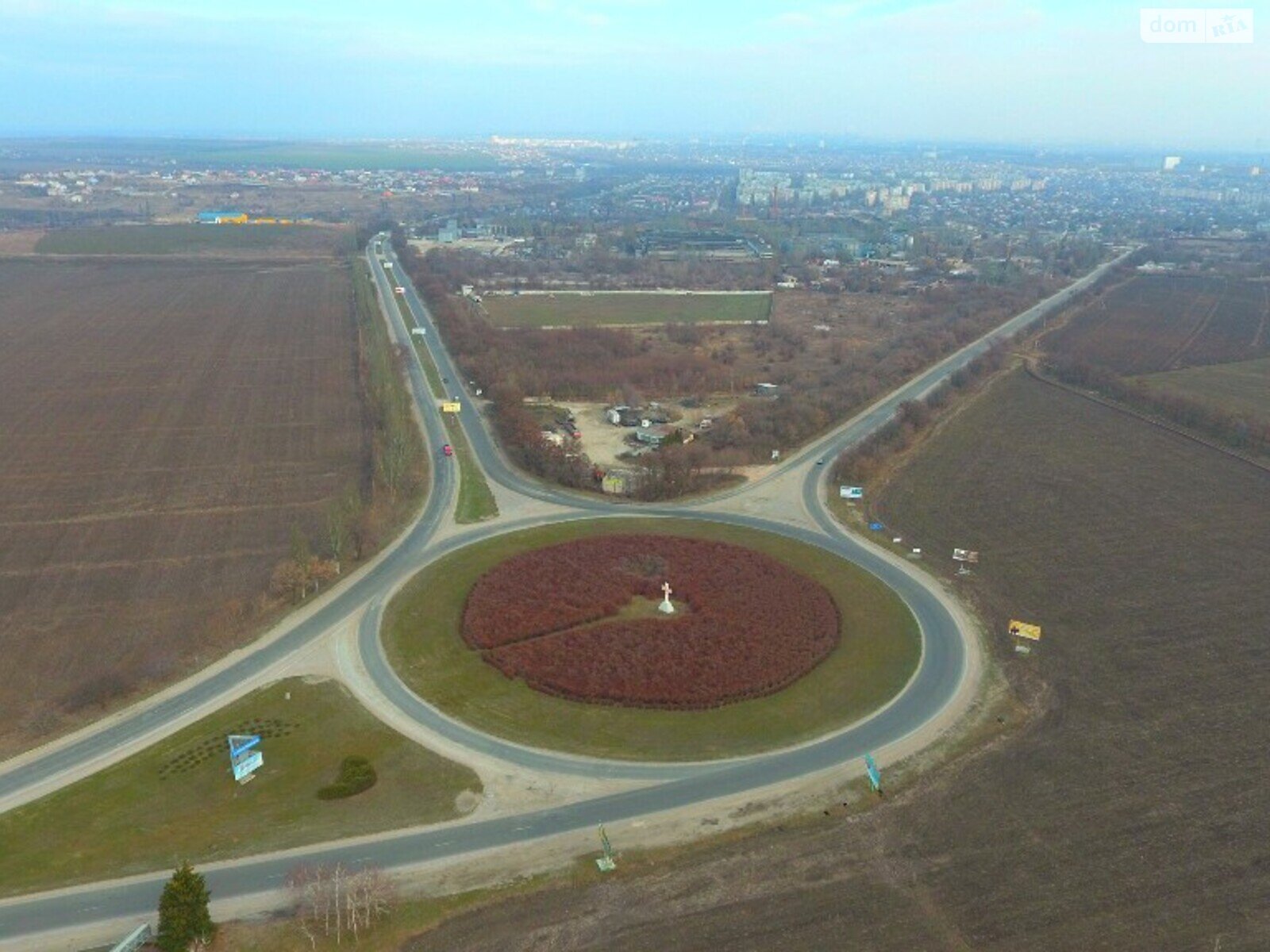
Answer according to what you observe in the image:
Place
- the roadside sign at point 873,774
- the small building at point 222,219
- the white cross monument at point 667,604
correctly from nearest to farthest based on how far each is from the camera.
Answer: the roadside sign at point 873,774 → the white cross monument at point 667,604 → the small building at point 222,219

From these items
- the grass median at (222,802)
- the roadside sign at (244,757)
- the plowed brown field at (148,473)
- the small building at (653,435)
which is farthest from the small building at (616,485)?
the roadside sign at (244,757)

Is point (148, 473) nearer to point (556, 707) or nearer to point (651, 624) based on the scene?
point (651, 624)

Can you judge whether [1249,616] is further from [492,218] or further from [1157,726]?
[492,218]

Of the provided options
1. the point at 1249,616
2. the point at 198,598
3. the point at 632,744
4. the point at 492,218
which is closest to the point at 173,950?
the point at 632,744

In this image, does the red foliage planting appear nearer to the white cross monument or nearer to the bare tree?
the white cross monument

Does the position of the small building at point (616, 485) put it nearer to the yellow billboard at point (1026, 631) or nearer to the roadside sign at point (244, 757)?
the yellow billboard at point (1026, 631)

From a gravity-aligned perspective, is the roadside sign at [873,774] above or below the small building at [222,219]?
below
